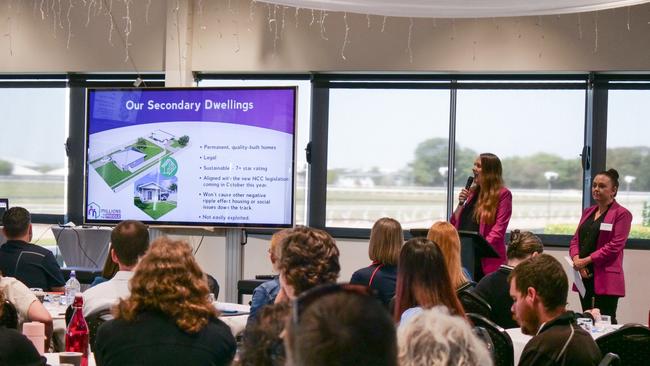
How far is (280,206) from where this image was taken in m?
7.55

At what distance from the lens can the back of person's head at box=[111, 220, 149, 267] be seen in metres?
4.40

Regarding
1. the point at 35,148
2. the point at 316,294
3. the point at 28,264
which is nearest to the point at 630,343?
the point at 316,294

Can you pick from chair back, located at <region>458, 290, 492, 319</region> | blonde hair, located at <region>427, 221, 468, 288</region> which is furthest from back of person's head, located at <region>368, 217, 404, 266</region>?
chair back, located at <region>458, 290, 492, 319</region>

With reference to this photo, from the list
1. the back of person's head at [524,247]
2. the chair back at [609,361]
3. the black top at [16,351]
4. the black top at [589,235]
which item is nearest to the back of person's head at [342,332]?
the black top at [16,351]

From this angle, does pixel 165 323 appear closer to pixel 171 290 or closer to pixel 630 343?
pixel 171 290

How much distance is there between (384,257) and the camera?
16.3 feet

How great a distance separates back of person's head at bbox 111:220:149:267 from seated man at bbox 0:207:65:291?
1500 millimetres

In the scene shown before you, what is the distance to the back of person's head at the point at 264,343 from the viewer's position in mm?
1626

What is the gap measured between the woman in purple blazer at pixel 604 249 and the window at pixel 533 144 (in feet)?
4.34

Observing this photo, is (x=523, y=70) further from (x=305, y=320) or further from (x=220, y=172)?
(x=305, y=320)

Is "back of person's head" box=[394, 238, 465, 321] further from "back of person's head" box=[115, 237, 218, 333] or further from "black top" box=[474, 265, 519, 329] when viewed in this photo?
"black top" box=[474, 265, 519, 329]

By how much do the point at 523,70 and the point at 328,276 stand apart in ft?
17.6

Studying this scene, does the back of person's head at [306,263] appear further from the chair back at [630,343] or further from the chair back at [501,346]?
the chair back at [630,343]

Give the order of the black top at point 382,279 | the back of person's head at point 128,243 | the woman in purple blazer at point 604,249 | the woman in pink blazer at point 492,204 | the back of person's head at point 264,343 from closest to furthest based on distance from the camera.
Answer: the back of person's head at point 264,343 → the back of person's head at point 128,243 → the black top at point 382,279 → the woman in pink blazer at point 492,204 → the woman in purple blazer at point 604,249
